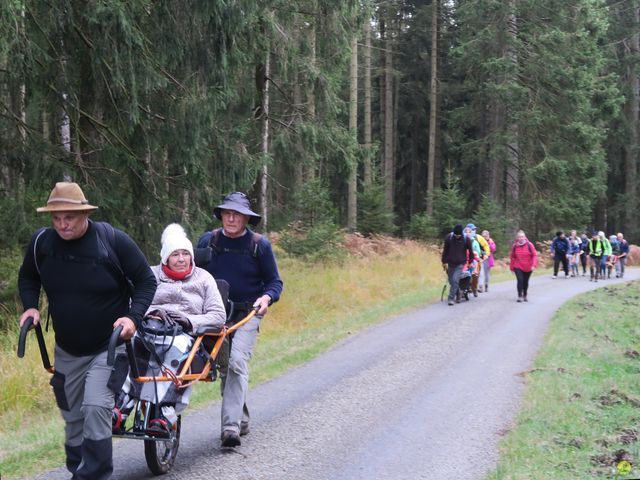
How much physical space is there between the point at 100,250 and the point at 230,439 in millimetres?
2383

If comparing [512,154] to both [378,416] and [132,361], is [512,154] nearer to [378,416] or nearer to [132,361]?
[378,416]

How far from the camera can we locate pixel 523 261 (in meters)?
19.0

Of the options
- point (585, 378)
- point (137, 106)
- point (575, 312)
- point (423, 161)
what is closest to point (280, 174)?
point (575, 312)

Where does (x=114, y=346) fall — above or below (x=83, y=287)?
below

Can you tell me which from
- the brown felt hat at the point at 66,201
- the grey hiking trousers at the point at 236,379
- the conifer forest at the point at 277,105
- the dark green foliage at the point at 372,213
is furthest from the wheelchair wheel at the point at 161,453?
the dark green foliage at the point at 372,213

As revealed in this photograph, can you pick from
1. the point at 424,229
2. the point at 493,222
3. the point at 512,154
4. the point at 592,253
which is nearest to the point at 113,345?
the point at 592,253

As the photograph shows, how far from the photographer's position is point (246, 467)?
19.9 feet

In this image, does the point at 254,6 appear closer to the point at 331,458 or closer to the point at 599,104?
the point at 331,458

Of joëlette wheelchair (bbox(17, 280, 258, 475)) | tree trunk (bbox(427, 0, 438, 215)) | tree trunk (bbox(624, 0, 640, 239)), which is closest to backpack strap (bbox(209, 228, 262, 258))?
joëlette wheelchair (bbox(17, 280, 258, 475))

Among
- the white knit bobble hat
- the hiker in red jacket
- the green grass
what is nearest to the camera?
the white knit bobble hat

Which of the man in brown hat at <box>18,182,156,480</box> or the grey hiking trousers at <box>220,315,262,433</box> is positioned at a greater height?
the man in brown hat at <box>18,182,156,480</box>

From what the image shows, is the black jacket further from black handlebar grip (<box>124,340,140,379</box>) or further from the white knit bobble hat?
black handlebar grip (<box>124,340,140,379</box>)

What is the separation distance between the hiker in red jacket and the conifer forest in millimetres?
5190

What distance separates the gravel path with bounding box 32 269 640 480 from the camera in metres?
6.16
